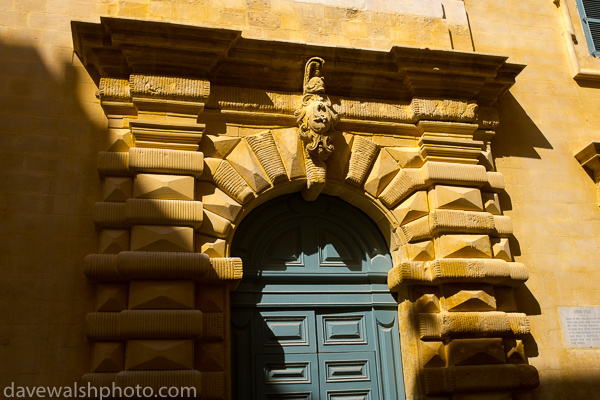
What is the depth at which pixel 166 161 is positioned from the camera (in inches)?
193

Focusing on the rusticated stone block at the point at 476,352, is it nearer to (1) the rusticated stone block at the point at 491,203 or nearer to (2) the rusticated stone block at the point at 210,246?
(1) the rusticated stone block at the point at 491,203

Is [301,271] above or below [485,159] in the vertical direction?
below

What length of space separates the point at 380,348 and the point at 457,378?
0.74 meters

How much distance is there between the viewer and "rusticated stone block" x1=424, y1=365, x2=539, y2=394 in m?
4.90

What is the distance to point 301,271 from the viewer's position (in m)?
5.36

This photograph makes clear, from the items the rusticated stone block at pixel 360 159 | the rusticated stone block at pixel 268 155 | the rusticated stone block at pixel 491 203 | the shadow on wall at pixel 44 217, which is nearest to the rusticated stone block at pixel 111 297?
the shadow on wall at pixel 44 217

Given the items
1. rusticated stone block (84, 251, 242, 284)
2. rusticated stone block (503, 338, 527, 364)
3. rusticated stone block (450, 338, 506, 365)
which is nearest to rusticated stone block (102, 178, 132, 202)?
rusticated stone block (84, 251, 242, 284)

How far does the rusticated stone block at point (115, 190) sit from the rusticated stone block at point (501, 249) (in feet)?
11.3

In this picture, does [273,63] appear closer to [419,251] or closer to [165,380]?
[419,251]

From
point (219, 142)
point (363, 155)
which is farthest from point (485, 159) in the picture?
point (219, 142)

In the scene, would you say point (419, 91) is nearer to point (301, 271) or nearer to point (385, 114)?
point (385, 114)

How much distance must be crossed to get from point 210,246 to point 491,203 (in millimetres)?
2836

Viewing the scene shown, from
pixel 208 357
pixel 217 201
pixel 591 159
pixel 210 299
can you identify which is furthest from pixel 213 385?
pixel 591 159

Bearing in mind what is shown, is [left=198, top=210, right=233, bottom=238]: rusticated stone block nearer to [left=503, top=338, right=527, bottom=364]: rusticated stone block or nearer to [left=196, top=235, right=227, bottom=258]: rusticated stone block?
[left=196, top=235, right=227, bottom=258]: rusticated stone block
